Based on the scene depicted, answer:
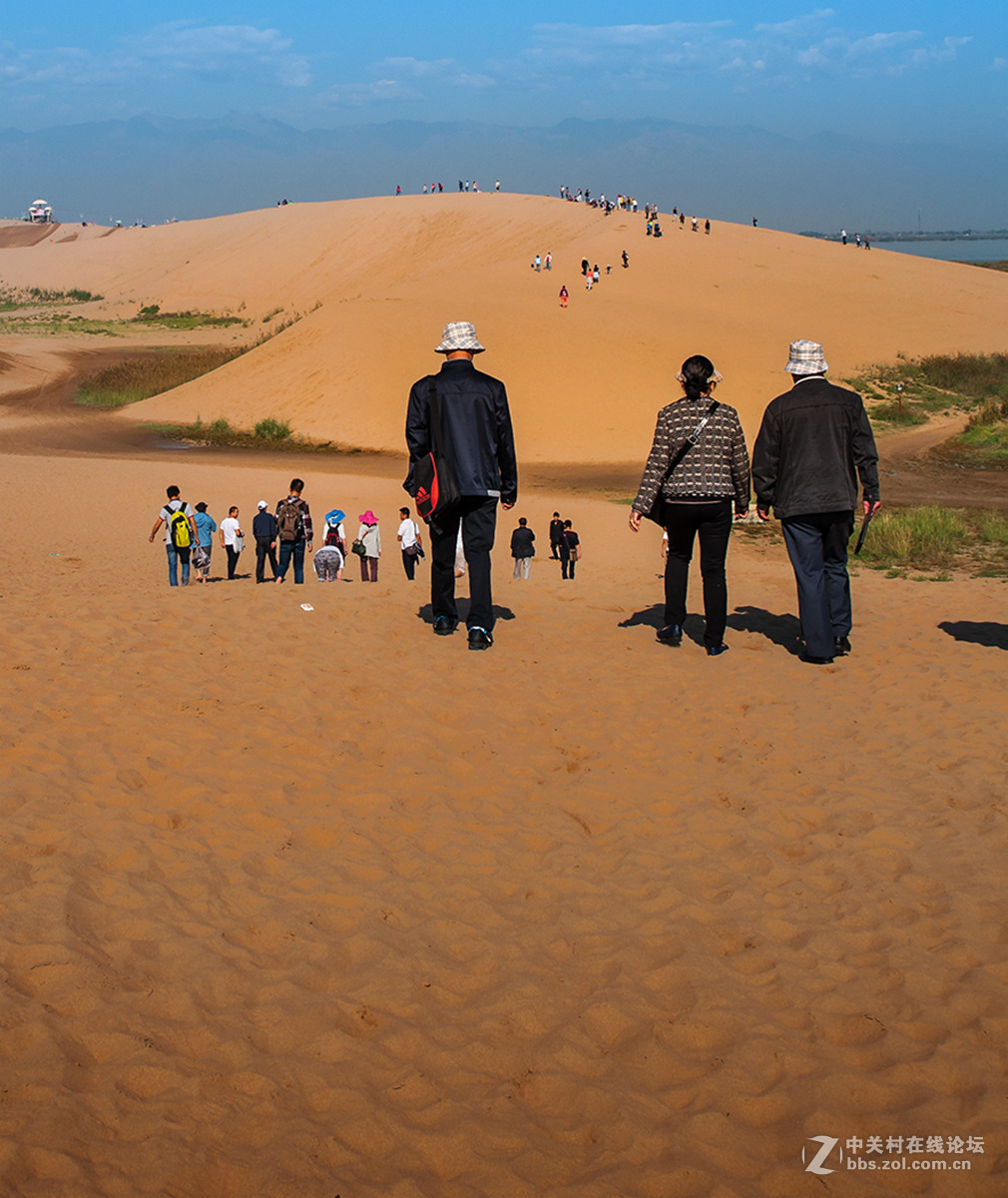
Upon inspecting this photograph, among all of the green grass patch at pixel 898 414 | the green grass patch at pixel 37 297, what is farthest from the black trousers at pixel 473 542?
the green grass patch at pixel 37 297

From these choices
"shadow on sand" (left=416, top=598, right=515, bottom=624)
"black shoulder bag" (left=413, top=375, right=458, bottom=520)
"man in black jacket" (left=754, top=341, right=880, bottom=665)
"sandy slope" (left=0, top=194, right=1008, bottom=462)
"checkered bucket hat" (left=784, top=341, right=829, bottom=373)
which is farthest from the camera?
"sandy slope" (left=0, top=194, right=1008, bottom=462)

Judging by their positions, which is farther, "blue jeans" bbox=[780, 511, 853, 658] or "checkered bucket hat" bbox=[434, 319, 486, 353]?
"blue jeans" bbox=[780, 511, 853, 658]

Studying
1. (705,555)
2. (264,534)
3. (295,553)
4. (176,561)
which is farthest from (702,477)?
(176,561)

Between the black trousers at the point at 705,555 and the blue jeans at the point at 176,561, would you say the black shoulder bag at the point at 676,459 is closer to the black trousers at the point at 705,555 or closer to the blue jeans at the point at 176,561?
the black trousers at the point at 705,555

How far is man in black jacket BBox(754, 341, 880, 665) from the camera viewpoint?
7.03 metres

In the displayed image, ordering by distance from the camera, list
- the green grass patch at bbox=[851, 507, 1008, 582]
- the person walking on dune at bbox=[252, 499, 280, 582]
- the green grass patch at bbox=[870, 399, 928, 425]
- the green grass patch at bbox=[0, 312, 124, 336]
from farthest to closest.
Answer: the green grass patch at bbox=[0, 312, 124, 336]
the green grass patch at bbox=[870, 399, 928, 425]
the person walking on dune at bbox=[252, 499, 280, 582]
the green grass patch at bbox=[851, 507, 1008, 582]

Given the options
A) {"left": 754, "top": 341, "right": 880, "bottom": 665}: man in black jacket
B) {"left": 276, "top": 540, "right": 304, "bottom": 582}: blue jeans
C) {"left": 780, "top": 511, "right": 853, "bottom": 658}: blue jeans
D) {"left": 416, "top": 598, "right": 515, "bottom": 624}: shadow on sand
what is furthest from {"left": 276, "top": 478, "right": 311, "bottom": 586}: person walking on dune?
{"left": 780, "top": 511, "right": 853, "bottom": 658}: blue jeans

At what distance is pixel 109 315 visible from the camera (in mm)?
72375

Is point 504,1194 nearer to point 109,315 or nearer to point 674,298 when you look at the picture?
point 674,298

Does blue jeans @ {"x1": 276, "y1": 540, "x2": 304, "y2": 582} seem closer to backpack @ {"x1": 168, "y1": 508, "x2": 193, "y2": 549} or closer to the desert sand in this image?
backpack @ {"x1": 168, "y1": 508, "x2": 193, "y2": 549}

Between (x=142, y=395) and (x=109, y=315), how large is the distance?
39.2 metres

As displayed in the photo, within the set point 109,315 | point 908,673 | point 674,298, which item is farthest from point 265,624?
point 109,315

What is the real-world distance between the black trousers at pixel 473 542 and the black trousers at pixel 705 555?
4.15ft

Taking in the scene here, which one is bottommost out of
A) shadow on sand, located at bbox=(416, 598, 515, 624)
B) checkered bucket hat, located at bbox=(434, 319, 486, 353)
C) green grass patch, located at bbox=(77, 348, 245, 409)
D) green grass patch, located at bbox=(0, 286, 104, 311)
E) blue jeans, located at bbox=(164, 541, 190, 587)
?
blue jeans, located at bbox=(164, 541, 190, 587)
